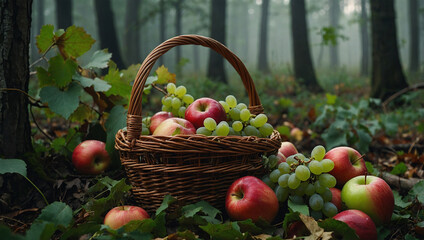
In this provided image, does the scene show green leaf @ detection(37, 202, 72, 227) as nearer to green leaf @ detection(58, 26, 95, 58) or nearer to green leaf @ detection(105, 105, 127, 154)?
green leaf @ detection(105, 105, 127, 154)

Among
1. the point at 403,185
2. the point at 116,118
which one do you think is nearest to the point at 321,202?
the point at 403,185

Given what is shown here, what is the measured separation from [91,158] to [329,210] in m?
1.37

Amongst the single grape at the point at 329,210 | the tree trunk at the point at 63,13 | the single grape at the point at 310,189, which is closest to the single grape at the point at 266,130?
the single grape at the point at 310,189

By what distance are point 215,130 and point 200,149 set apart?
0.18 metres

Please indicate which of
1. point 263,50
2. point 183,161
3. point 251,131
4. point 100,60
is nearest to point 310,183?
point 251,131

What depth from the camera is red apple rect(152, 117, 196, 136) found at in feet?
5.58

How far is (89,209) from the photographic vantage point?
158cm

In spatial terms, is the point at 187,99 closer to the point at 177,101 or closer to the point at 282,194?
the point at 177,101

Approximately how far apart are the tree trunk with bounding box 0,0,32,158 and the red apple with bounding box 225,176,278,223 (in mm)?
1263

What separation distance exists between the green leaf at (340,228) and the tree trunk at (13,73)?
5.53 ft

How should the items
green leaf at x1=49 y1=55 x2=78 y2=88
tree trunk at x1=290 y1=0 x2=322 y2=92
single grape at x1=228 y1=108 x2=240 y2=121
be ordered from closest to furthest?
single grape at x1=228 y1=108 x2=240 y2=121 → green leaf at x1=49 y1=55 x2=78 y2=88 → tree trunk at x1=290 y1=0 x2=322 y2=92

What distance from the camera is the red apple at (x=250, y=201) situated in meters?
1.53

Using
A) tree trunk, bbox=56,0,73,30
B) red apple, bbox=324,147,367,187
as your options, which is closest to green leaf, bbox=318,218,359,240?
red apple, bbox=324,147,367,187

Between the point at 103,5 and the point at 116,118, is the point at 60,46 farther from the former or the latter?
the point at 103,5
